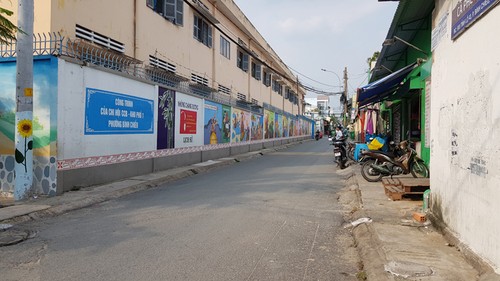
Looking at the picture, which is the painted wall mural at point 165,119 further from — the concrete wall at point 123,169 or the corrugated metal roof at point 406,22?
the corrugated metal roof at point 406,22

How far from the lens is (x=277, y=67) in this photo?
42.2 m

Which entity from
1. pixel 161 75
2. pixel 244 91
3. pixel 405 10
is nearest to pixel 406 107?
pixel 405 10

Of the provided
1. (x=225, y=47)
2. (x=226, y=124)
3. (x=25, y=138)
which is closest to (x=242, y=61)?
(x=225, y=47)

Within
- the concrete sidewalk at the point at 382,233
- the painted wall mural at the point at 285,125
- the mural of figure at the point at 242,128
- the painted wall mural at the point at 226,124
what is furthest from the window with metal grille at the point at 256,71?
the concrete sidewalk at the point at 382,233

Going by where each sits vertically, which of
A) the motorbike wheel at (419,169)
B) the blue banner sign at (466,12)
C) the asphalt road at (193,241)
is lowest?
the asphalt road at (193,241)

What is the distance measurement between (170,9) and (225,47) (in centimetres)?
894

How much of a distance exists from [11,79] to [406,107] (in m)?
13.0

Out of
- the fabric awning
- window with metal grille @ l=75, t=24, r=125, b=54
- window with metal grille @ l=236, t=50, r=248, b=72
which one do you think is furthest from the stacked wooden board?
window with metal grille @ l=236, t=50, r=248, b=72

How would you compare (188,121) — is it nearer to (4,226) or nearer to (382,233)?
(4,226)

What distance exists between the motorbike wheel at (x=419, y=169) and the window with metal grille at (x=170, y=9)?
11840mm

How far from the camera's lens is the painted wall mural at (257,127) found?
2889 centimetres

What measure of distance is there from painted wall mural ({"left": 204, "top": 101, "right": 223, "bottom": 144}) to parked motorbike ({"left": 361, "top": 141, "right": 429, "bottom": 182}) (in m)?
9.21

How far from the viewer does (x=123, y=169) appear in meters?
12.4

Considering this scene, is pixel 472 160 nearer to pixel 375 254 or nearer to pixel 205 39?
pixel 375 254
